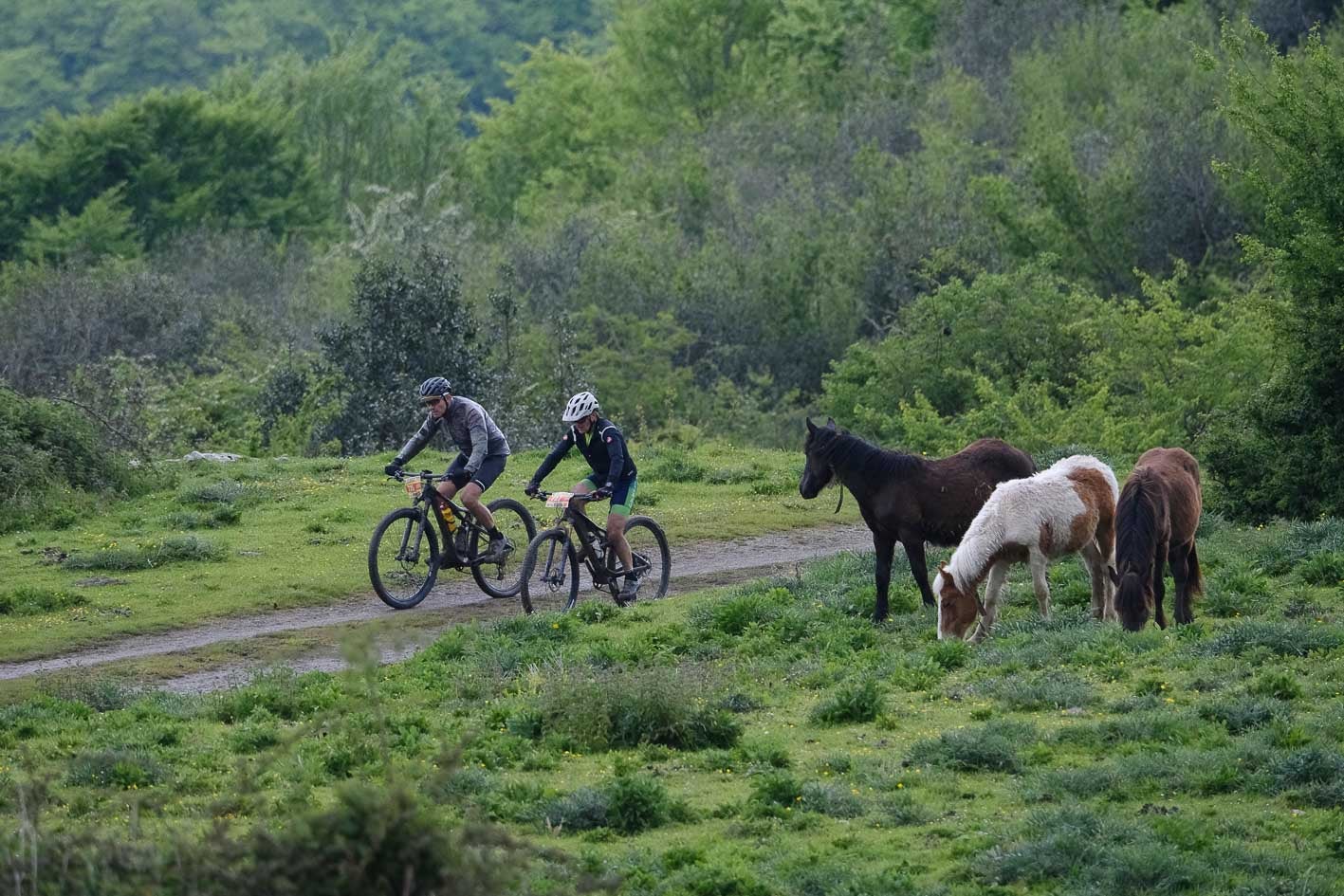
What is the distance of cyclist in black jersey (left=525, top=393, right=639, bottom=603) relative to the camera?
1612 cm

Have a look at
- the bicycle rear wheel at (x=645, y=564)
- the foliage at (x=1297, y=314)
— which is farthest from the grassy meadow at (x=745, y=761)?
the foliage at (x=1297, y=314)

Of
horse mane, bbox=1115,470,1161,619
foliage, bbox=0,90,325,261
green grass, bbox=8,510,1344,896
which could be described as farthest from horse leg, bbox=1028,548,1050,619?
foliage, bbox=0,90,325,261

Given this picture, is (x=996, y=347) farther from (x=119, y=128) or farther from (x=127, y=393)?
(x=119, y=128)

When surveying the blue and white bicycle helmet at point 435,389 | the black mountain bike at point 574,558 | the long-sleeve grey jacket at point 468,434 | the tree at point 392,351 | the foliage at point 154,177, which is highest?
the foliage at point 154,177

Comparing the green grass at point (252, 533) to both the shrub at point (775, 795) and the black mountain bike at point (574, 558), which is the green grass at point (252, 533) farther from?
the shrub at point (775, 795)

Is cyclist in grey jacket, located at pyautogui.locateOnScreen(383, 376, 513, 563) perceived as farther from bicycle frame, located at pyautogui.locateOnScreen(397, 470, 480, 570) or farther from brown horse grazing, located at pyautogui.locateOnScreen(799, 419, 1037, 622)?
brown horse grazing, located at pyautogui.locateOnScreen(799, 419, 1037, 622)

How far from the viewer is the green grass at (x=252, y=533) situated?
1777 centimetres

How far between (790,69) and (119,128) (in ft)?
78.4

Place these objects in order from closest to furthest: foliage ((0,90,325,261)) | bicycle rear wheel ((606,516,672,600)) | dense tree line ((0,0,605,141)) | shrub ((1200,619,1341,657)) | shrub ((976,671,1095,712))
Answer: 1. shrub ((976,671,1095,712))
2. shrub ((1200,619,1341,657))
3. bicycle rear wheel ((606,516,672,600))
4. foliage ((0,90,325,261))
5. dense tree line ((0,0,605,141))

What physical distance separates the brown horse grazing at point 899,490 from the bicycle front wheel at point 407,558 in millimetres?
4113

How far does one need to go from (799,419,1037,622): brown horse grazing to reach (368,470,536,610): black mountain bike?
11.9ft

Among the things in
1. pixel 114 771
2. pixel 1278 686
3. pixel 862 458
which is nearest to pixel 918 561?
pixel 862 458

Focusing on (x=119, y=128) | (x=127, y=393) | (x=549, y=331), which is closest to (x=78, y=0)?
(x=119, y=128)

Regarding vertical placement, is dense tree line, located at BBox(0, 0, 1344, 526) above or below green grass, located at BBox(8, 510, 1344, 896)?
above
